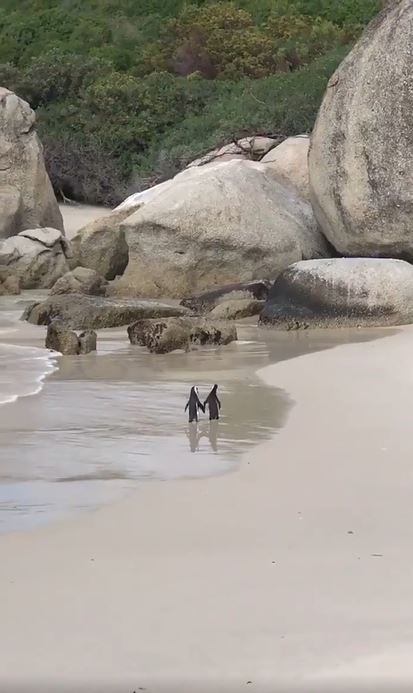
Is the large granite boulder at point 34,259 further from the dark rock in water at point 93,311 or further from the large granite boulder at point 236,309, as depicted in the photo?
the large granite boulder at point 236,309

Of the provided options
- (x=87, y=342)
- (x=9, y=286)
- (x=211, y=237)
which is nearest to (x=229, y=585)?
(x=87, y=342)

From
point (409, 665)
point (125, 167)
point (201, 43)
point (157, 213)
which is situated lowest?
point (409, 665)

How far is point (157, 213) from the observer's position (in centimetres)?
1320

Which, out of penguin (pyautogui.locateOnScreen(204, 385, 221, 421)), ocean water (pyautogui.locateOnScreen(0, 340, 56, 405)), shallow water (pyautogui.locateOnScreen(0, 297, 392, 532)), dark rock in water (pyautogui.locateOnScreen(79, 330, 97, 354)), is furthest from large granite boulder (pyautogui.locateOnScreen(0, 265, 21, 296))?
penguin (pyautogui.locateOnScreen(204, 385, 221, 421))

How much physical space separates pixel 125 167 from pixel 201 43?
31.1ft

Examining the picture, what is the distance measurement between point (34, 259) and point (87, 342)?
20.6ft

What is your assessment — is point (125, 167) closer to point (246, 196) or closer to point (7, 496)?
point (246, 196)

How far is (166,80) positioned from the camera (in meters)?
26.9

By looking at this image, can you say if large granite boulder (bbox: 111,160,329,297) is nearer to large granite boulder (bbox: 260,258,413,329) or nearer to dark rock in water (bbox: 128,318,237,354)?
large granite boulder (bbox: 260,258,413,329)

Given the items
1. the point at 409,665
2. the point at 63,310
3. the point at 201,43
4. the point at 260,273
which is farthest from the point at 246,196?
the point at 201,43

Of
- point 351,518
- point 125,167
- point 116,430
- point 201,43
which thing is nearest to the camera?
point 351,518

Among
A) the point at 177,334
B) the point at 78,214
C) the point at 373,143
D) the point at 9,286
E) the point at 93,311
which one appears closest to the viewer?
the point at 177,334

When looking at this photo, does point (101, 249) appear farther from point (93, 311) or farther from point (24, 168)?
point (93, 311)

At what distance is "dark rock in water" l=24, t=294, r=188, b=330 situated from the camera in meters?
11.2
